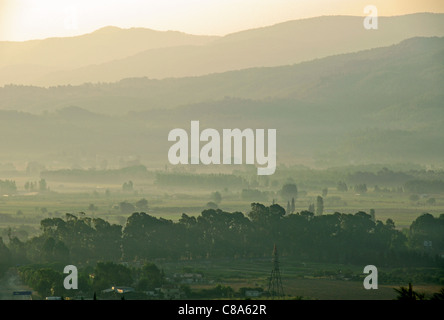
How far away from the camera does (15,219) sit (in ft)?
240

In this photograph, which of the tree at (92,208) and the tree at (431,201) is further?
the tree at (431,201)

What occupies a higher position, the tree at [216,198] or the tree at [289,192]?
the tree at [289,192]

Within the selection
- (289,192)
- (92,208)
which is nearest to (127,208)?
(92,208)

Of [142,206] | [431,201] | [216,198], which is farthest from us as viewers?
[216,198]

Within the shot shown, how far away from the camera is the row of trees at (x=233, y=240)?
50656 mm

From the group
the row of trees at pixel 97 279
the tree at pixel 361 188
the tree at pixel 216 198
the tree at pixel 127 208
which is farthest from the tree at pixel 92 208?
the row of trees at pixel 97 279

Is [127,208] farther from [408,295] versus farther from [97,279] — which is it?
[408,295]

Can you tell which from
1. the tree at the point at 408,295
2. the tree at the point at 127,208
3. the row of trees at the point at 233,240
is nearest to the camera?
the tree at the point at 408,295

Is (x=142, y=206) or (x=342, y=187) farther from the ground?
(x=342, y=187)

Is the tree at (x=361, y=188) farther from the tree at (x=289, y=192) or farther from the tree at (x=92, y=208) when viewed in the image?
the tree at (x=92, y=208)

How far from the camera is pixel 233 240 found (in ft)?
178

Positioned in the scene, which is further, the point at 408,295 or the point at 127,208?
the point at 127,208
